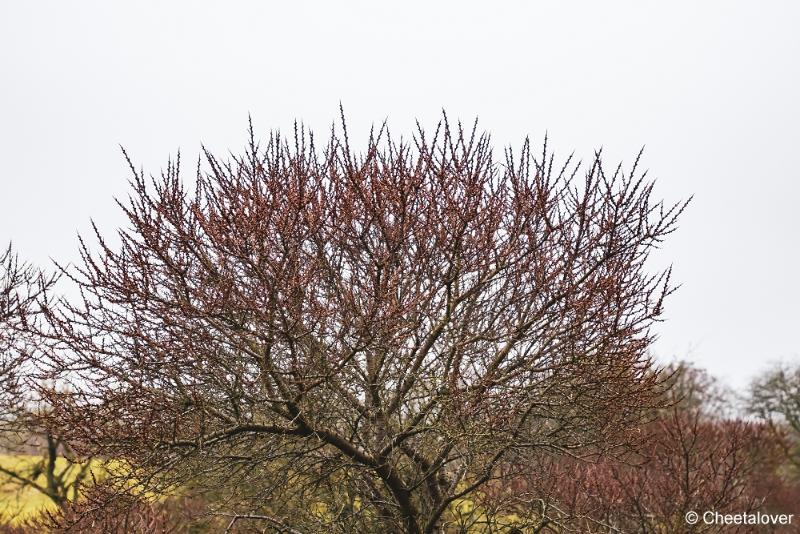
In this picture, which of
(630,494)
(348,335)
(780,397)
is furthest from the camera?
(780,397)

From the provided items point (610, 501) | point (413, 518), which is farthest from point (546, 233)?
point (610, 501)

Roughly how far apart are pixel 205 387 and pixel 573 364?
10.5ft

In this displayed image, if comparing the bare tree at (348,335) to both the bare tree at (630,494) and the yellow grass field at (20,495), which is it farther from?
the yellow grass field at (20,495)

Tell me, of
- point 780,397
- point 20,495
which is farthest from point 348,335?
point 780,397

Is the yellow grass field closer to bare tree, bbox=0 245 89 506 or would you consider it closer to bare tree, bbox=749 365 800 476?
bare tree, bbox=0 245 89 506

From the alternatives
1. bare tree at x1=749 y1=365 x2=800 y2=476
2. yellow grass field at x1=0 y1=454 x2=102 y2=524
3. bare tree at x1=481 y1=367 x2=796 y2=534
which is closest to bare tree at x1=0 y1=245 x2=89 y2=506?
yellow grass field at x1=0 y1=454 x2=102 y2=524

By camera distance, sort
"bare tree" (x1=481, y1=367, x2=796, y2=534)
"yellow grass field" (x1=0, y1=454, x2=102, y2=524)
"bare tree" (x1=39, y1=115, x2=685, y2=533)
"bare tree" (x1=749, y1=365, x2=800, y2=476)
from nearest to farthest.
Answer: "bare tree" (x1=39, y1=115, x2=685, y2=533)
"bare tree" (x1=481, y1=367, x2=796, y2=534)
"yellow grass field" (x1=0, y1=454, x2=102, y2=524)
"bare tree" (x1=749, y1=365, x2=800, y2=476)

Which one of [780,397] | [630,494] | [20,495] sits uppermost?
[780,397]

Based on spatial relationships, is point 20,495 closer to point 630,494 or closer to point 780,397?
point 630,494

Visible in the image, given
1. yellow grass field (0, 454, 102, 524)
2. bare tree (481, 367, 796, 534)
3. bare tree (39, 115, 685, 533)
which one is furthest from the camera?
yellow grass field (0, 454, 102, 524)

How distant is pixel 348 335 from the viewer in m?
5.09

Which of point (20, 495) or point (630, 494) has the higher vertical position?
point (20, 495)

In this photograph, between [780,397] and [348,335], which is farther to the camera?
[780,397]

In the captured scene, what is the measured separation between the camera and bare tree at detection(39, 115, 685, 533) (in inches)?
193
